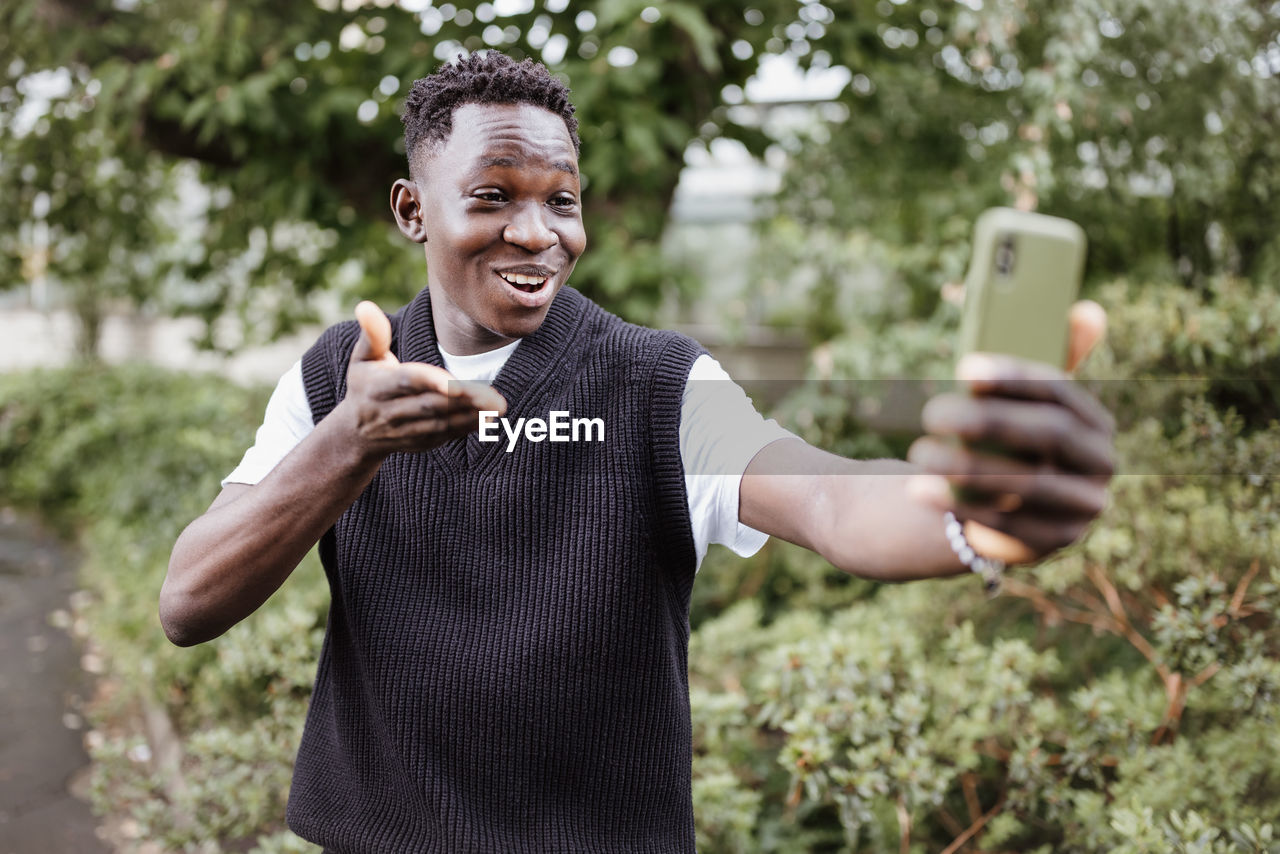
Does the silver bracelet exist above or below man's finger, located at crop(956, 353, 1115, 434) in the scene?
below

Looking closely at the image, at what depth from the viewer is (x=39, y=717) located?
5020 mm

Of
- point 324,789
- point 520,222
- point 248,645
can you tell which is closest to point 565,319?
point 520,222

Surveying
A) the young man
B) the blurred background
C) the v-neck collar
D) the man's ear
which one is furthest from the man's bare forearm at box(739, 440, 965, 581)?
the blurred background

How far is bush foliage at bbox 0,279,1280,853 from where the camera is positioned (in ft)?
8.20

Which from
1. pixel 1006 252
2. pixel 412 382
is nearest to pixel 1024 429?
pixel 1006 252

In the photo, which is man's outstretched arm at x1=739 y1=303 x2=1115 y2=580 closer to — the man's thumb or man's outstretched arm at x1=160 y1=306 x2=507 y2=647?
man's outstretched arm at x1=160 y1=306 x2=507 y2=647

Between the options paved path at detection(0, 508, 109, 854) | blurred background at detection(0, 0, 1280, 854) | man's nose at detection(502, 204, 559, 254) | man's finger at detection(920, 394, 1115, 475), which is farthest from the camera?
paved path at detection(0, 508, 109, 854)

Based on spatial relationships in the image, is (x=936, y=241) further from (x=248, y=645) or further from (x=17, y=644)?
(x=17, y=644)

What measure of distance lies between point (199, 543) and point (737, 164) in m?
8.23

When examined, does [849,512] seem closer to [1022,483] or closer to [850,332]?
[1022,483]

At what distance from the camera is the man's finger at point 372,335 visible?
40.3 inches

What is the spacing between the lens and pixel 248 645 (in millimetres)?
3084

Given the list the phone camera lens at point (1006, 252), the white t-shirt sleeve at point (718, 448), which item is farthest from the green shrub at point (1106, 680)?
the phone camera lens at point (1006, 252)

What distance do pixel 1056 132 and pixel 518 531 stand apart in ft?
11.0
